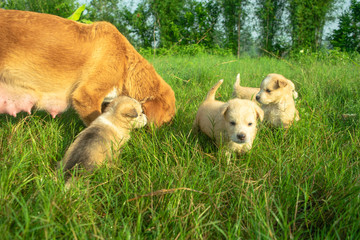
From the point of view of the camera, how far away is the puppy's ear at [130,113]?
9.40 feet

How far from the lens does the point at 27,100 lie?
3021 mm

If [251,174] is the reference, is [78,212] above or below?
above

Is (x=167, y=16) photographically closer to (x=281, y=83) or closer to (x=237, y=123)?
(x=281, y=83)

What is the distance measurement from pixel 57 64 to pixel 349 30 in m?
16.1

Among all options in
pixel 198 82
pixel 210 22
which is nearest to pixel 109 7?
pixel 210 22

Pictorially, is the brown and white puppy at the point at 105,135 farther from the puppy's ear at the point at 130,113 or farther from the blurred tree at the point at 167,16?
the blurred tree at the point at 167,16

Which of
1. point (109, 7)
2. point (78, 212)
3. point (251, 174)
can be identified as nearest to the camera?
point (78, 212)

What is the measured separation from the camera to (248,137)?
7.82 feet

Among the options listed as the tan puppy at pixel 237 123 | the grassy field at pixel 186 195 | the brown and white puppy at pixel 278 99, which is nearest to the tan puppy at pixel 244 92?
the brown and white puppy at pixel 278 99

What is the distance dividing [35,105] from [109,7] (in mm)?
20635

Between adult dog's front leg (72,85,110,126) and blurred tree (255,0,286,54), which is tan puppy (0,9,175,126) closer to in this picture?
adult dog's front leg (72,85,110,126)

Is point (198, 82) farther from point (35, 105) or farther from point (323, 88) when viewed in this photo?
point (35, 105)

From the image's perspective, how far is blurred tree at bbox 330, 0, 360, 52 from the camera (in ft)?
45.7

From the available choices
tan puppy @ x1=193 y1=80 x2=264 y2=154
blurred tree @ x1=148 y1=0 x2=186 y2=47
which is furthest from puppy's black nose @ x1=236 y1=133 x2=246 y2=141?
blurred tree @ x1=148 y1=0 x2=186 y2=47
